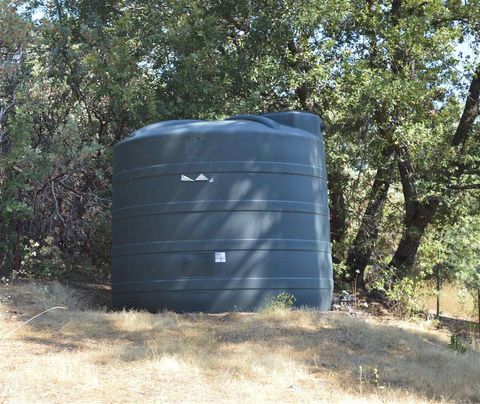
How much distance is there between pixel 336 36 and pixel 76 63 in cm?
464

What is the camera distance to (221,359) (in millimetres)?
5652

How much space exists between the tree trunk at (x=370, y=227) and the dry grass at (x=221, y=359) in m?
4.92

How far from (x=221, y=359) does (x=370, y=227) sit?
759 cm

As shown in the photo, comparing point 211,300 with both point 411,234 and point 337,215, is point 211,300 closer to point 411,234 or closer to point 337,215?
point 337,215

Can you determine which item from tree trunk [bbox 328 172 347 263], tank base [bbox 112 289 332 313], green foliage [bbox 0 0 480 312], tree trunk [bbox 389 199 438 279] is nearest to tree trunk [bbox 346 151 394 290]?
green foliage [bbox 0 0 480 312]

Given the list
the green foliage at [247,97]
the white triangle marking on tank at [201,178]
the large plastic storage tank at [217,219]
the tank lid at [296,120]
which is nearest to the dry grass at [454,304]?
the green foliage at [247,97]

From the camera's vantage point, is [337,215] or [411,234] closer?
[337,215]

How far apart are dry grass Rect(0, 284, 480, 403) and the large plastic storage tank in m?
0.48

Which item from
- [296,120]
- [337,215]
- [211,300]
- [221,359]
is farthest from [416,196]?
[221,359]

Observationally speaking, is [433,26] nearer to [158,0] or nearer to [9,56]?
[158,0]

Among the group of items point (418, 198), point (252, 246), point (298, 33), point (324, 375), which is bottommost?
point (324, 375)

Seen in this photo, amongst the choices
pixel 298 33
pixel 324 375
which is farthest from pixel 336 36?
pixel 324 375

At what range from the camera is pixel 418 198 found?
468 inches

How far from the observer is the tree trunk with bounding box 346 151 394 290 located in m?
12.5
